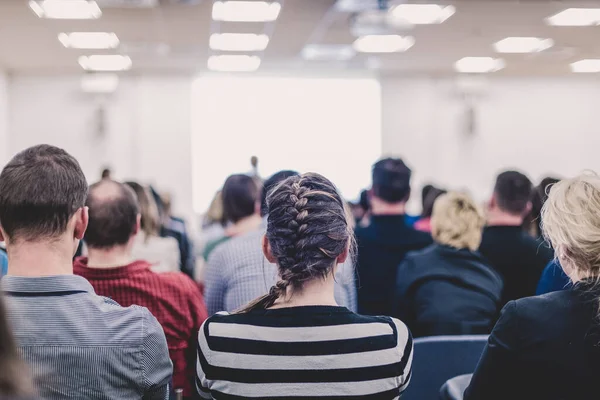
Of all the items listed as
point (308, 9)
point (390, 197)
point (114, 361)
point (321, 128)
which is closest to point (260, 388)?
point (114, 361)

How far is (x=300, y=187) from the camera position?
1.54 m

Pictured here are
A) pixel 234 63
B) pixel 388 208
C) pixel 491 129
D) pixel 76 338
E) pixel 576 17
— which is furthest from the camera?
pixel 491 129

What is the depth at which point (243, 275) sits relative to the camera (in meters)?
2.60

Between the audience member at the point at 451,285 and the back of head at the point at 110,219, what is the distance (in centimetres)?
124

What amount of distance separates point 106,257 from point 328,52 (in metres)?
7.69

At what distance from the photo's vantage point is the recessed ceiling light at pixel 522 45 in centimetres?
857

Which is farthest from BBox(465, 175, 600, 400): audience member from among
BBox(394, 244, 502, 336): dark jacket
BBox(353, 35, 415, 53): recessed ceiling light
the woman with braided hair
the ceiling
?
BBox(353, 35, 415, 53): recessed ceiling light

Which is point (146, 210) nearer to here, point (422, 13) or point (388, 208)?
point (388, 208)

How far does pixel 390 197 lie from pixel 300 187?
1932 mm

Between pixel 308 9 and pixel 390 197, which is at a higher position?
pixel 308 9

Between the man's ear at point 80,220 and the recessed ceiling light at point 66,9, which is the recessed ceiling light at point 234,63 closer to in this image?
the recessed ceiling light at point 66,9

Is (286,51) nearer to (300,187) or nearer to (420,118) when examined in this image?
(420,118)

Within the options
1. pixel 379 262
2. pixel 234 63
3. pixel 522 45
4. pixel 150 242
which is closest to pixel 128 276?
pixel 150 242

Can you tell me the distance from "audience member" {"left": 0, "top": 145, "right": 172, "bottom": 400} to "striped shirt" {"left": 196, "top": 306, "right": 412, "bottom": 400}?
18cm
